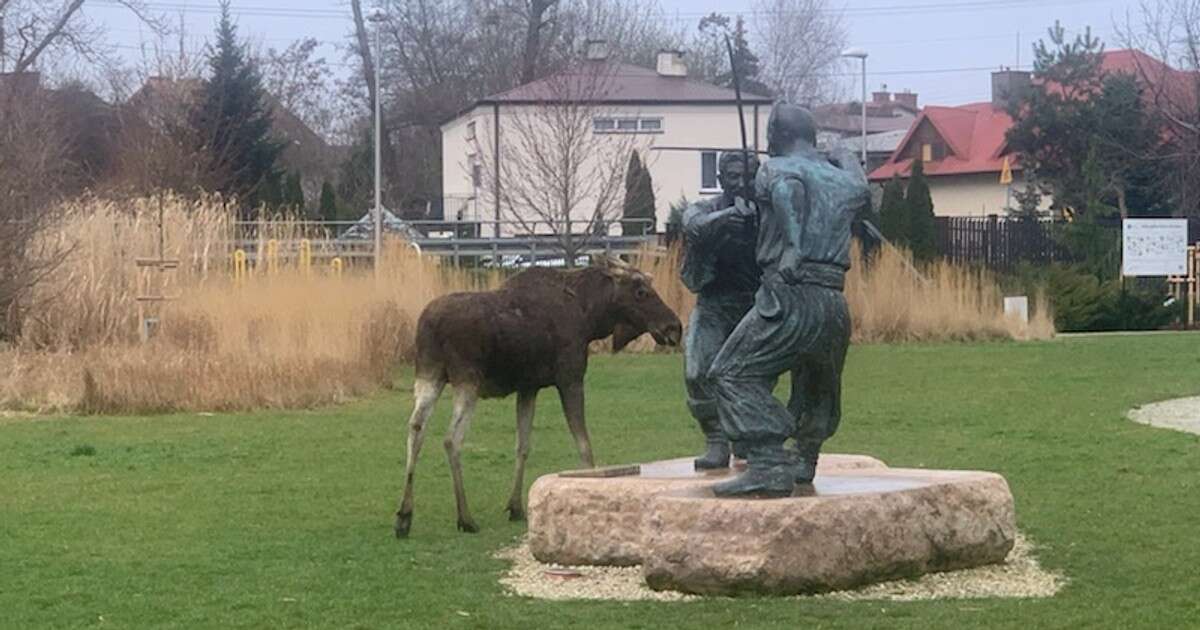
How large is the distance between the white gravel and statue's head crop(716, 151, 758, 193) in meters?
2.14

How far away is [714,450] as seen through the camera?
1042 cm

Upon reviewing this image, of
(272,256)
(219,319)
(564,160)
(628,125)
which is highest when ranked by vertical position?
(628,125)

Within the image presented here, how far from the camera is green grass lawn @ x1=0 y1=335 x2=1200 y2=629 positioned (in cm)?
821

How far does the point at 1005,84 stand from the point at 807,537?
6381 cm

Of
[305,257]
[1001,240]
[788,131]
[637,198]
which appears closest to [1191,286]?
[1001,240]

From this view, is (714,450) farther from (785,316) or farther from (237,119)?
(237,119)

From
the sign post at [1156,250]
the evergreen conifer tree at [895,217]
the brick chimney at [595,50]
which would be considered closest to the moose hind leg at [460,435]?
the sign post at [1156,250]

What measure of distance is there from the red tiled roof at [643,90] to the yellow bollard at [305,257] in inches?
873

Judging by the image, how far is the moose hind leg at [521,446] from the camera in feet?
36.9

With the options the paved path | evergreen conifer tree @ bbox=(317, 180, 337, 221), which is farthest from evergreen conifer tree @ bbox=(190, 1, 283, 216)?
the paved path

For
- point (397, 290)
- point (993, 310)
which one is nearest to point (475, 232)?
point (993, 310)

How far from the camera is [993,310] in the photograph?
3138 centimetres

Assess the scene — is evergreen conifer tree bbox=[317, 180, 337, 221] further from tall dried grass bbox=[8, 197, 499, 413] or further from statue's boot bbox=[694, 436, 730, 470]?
statue's boot bbox=[694, 436, 730, 470]

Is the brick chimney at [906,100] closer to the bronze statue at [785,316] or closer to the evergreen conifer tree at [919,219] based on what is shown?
the evergreen conifer tree at [919,219]
